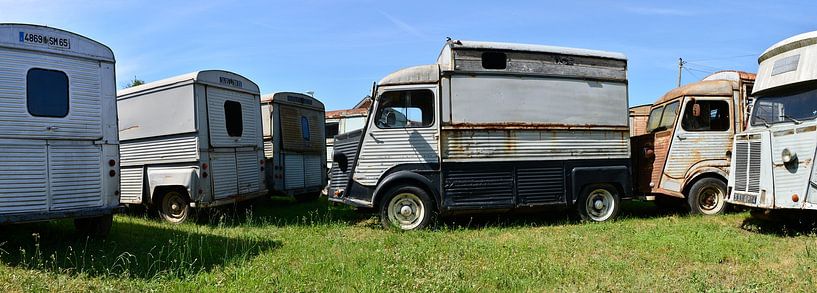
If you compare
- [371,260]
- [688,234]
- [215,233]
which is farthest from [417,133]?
[688,234]

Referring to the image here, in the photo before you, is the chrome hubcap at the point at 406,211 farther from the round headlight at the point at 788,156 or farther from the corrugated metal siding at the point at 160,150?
the round headlight at the point at 788,156

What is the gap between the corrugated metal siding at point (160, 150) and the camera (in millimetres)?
8922

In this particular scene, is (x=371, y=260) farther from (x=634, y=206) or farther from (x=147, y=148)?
(x=634, y=206)

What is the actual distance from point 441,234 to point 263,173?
178 inches

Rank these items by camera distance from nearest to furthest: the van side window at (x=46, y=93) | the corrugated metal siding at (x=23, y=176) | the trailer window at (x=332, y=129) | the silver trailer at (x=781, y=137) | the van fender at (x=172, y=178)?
the corrugated metal siding at (x=23, y=176) < the van side window at (x=46, y=93) < the silver trailer at (x=781, y=137) < the van fender at (x=172, y=178) < the trailer window at (x=332, y=129)

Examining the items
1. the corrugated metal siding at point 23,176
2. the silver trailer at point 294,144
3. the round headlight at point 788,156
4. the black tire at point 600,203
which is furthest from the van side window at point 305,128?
the round headlight at point 788,156

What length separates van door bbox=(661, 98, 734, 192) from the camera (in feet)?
29.1

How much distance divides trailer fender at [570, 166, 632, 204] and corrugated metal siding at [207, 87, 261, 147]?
6.10 metres

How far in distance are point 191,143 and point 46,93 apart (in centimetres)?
281

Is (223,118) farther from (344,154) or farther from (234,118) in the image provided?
(344,154)

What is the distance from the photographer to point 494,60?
26.6 feet

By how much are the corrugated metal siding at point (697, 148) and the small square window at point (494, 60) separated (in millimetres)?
3480

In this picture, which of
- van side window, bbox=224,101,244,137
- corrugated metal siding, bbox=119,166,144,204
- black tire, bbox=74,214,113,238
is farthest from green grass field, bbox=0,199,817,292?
van side window, bbox=224,101,244,137

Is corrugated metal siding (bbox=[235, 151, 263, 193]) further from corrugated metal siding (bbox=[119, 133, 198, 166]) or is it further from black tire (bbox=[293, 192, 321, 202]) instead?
black tire (bbox=[293, 192, 321, 202])
